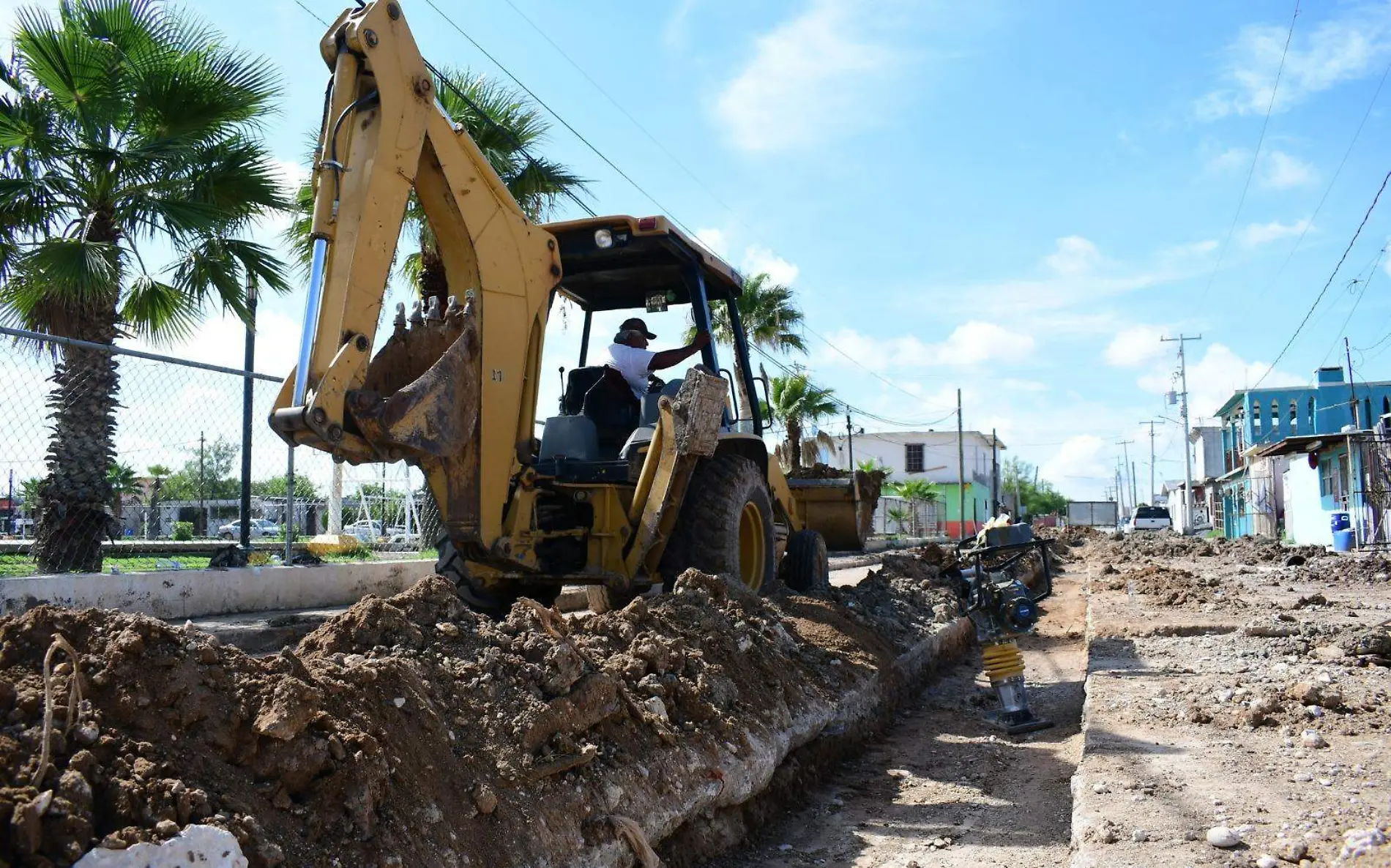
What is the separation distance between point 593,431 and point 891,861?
3.83 m

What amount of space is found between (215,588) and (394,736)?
22.7 feet

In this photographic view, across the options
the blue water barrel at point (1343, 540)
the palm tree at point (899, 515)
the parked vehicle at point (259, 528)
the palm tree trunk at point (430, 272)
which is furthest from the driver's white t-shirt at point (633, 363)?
the palm tree at point (899, 515)

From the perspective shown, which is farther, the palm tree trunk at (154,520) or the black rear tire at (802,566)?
the palm tree trunk at (154,520)

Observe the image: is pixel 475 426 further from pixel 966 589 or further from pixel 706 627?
pixel 966 589

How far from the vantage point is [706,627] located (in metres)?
5.26

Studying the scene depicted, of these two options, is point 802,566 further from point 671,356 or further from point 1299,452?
point 1299,452

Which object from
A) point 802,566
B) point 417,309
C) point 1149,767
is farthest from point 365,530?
point 1149,767

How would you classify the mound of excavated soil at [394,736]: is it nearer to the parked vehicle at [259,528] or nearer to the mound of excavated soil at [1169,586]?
the parked vehicle at [259,528]

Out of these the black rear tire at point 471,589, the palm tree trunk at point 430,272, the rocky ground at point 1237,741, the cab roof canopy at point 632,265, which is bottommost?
the rocky ground at point 1237,741

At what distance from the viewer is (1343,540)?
74.1 feet

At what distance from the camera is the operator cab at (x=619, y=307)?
7.11m

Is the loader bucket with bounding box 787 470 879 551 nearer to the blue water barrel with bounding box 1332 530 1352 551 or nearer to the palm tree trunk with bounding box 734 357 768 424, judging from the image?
the palm tree trunk with bounding box 734 357 768 424

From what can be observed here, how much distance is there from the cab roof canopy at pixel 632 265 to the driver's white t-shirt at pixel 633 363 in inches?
26.1

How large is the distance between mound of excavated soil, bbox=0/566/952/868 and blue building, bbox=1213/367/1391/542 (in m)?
21.7
